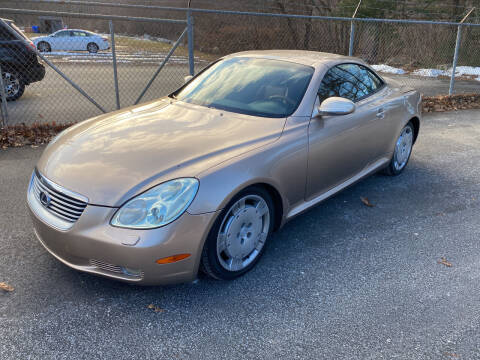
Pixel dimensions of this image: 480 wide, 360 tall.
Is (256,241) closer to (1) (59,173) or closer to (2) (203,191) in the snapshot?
(2) (203,191)

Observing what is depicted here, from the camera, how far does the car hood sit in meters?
2.74

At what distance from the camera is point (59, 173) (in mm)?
2926

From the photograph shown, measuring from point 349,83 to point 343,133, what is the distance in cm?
70

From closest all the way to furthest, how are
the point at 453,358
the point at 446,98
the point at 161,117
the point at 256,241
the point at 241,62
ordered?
the point at 453,358 < the point at 256,241 < the point at 161,117 < the point at 241,62 < the point at 446,98

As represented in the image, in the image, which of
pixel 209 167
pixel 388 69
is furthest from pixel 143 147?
pixel 388 69

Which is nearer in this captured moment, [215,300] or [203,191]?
[203,191]

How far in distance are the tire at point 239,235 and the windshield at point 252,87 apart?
2.85 ft

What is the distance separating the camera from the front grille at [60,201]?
2.70 metres

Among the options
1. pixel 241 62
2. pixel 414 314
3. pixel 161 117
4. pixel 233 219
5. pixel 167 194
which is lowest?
pixel 414 314

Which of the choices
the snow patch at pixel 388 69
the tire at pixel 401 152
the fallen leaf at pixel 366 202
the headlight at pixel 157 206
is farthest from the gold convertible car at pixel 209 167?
the snow patch at pixel 388 69

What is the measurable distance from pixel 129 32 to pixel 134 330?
25.9 feet

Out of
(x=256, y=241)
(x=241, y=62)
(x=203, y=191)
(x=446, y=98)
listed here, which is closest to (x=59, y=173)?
(x=203, y=191)

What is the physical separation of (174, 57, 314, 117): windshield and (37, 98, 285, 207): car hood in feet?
0.56

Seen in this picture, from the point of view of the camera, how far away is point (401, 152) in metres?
5.32
